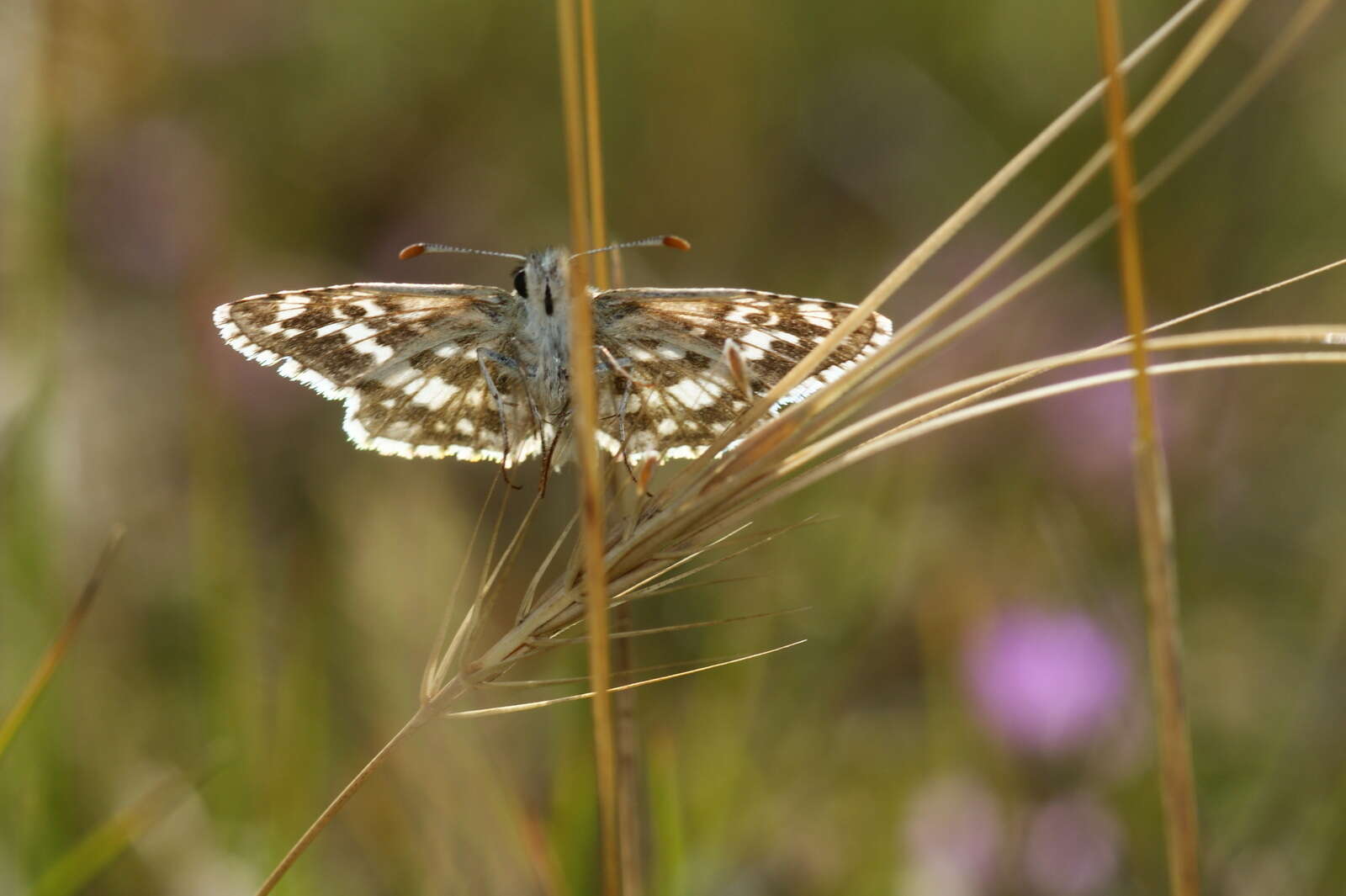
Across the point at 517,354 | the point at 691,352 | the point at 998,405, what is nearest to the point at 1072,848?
the point at 691,352

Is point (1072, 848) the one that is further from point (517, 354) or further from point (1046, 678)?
point (517, 354)

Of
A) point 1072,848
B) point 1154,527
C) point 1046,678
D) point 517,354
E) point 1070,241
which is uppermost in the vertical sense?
point 517,354

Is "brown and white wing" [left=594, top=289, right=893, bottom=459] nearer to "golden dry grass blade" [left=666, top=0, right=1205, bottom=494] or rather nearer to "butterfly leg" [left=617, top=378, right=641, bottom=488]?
"butterfly leg" [left=617, top=378, right=641, bottom=488]

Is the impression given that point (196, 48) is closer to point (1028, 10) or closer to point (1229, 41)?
point (1028, 10)

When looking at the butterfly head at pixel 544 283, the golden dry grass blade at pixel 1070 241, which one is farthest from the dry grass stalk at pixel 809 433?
the butterfly head at pixel 544 283

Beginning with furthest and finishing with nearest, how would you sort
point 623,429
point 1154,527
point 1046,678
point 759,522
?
point 759,522 → point 1046,678 → point 623,429 → point 1154,527

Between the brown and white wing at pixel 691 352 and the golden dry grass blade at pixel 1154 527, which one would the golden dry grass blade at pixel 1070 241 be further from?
the brown and white wing at pixel 691 352

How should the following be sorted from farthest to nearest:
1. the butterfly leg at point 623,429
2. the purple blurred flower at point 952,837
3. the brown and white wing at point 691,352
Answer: the purple blurred flower at point 952,837 < the brown and white wing at point 691,352 < the butterfly leg at point 623,429
